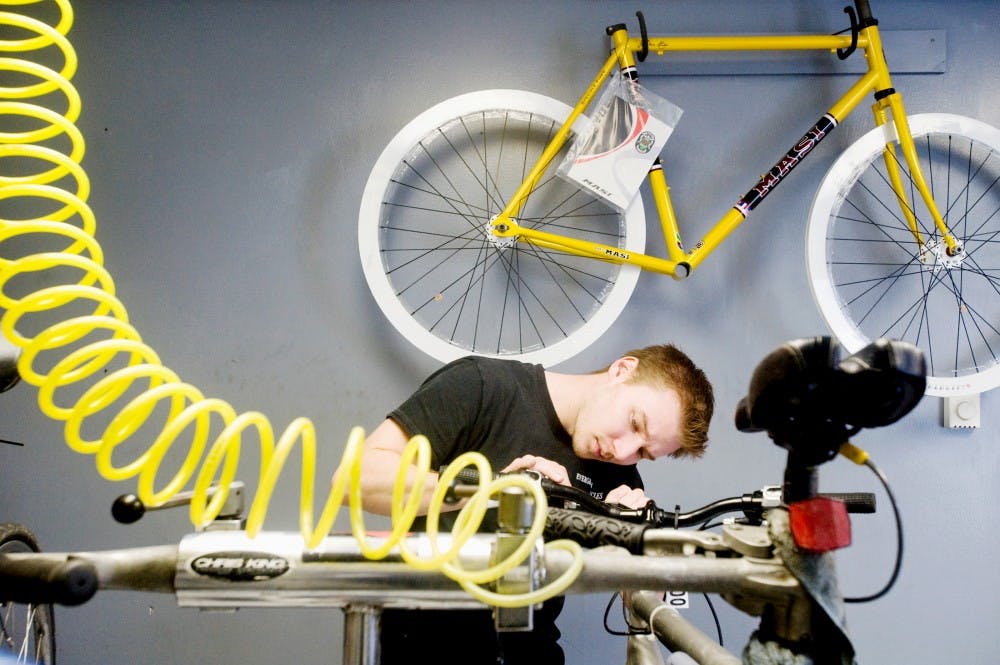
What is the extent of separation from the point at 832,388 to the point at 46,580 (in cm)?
56

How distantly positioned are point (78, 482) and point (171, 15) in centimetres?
133

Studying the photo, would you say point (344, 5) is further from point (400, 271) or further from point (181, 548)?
point (181, 548)

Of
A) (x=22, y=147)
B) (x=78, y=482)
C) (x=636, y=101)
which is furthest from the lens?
(x=78, y=482)

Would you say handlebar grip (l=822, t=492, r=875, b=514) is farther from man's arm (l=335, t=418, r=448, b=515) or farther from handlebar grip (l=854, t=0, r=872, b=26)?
handlebar grip (l=854, t=0, r=872, b=26)

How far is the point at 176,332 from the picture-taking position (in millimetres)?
1932

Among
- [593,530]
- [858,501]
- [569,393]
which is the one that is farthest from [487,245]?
[593,530]

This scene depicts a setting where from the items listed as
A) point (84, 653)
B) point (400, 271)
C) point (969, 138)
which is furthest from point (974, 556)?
point (84, 653)

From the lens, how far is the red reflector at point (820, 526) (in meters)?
0.49

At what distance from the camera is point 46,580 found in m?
0.47

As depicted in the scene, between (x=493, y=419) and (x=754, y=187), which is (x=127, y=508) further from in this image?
(x=754, y=187)

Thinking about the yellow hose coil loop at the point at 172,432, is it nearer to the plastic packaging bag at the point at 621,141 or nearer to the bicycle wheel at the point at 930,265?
the plastic packaging bag at the point at 621,141

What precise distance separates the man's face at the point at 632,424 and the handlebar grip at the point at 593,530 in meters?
0.77

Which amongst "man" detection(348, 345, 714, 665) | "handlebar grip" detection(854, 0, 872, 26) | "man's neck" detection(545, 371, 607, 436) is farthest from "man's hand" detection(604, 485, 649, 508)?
"handlebar grip" detection(854, 0, 872, 26)

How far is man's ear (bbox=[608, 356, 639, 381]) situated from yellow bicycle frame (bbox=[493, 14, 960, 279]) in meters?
0.40
